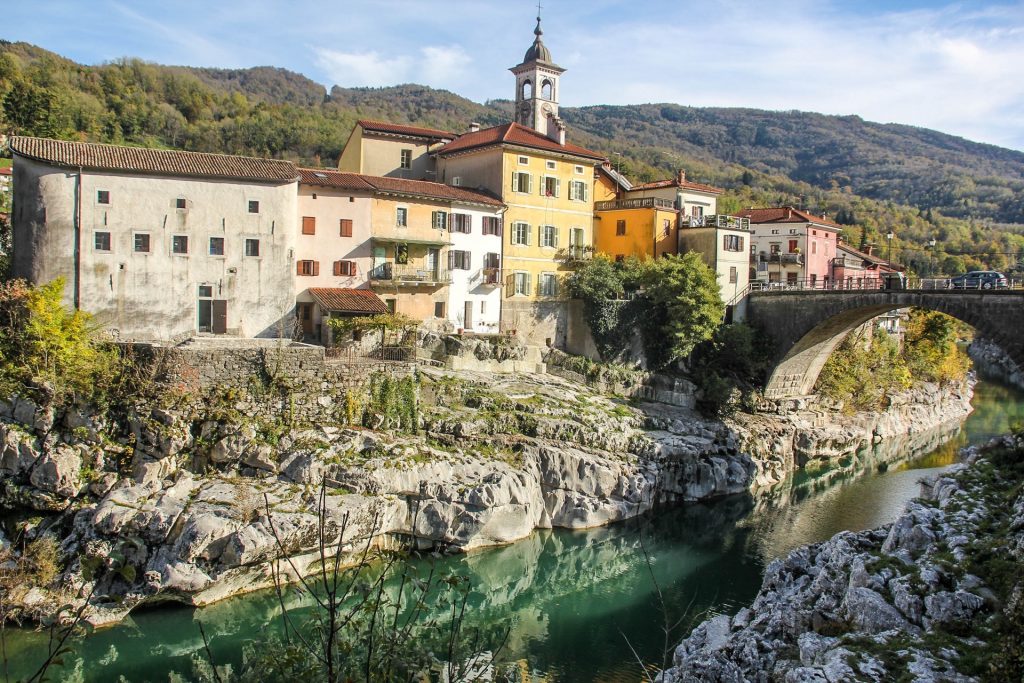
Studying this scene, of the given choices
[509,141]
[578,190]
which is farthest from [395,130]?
[578,190]

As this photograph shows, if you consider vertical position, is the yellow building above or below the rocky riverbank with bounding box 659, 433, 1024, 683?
above

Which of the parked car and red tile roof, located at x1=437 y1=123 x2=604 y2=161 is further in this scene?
red tile roof, located at x1=437 y1=123 x2=604 y2=161

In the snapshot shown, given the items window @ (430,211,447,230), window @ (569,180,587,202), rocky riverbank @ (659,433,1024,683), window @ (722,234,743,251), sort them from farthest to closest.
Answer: window @ (722,234,743,251), window @ (569,180,587,202), window @ (430,211,447,230), rocky riverbank @ (659,433,1024,683)

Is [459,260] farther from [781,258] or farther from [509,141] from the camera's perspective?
[781,258]

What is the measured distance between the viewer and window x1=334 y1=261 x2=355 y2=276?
40.2 m

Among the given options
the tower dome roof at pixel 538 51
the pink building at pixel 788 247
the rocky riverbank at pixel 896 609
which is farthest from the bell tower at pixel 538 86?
the rocky riverbank at pixel 896 609

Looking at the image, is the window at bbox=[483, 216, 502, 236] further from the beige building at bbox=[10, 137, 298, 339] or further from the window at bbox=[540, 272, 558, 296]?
the beige building at bbox=[10, 137, 298, 339]

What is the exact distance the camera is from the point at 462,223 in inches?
1735

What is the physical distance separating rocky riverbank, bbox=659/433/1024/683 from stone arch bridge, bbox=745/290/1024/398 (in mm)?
15400

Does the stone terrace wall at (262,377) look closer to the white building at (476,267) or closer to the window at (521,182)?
the white building at (476,267)

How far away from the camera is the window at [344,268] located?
40.2 m

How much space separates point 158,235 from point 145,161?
319 centimetres

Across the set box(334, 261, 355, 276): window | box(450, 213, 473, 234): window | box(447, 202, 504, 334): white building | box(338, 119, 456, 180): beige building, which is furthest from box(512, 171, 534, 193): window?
box(334, 261, 355, 276): window

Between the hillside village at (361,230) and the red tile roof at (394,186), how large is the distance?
11 centimetres
